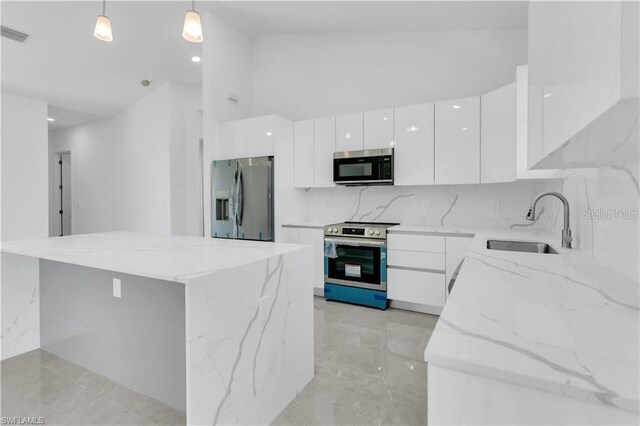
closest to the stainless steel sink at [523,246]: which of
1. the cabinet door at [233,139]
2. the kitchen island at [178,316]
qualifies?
the kitchen island at [178,316]

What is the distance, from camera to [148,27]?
3912 mm

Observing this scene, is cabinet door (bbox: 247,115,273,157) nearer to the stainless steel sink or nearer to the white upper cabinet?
the stainless steel sink

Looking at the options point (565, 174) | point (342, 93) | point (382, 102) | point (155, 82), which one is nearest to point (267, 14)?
point (342, 93)

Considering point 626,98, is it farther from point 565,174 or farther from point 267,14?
point 267,14

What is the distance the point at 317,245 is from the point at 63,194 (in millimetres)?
7947

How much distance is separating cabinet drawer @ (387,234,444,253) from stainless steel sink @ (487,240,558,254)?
2.11ft

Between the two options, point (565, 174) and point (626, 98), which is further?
point (565, 174)

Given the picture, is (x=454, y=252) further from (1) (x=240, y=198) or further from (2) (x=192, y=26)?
(2) (x=192, y=26)

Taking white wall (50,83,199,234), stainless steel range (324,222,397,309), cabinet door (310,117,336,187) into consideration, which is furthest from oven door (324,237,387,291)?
white wall (50,83,199,234)

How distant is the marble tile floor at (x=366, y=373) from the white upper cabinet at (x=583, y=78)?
1.56 metres

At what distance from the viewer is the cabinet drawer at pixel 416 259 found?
3.13m

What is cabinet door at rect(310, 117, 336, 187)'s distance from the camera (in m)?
3.88

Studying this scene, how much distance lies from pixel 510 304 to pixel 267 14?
430 cm

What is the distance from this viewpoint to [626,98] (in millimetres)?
445
